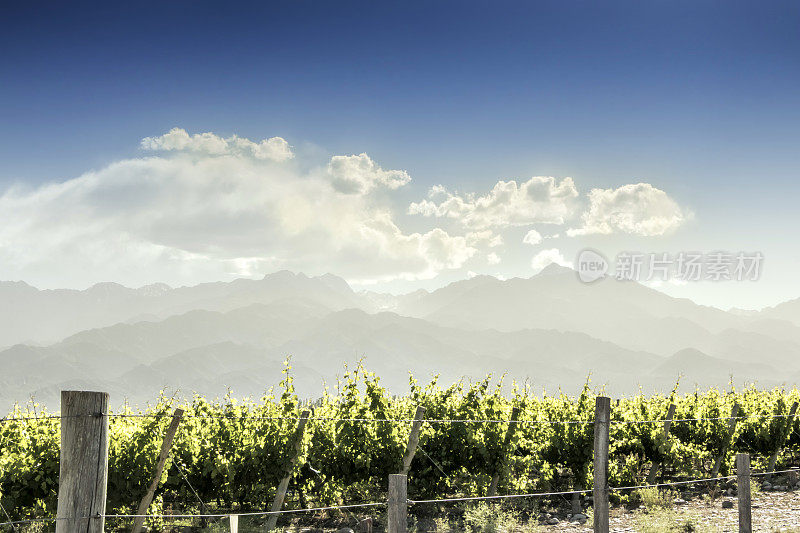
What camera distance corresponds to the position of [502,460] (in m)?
11.6

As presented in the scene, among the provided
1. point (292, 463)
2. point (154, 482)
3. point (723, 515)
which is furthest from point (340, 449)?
point (723, 515)

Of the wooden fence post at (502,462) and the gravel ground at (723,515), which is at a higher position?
the wooden fence post at (502,462)

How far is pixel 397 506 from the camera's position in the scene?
579 centimetres

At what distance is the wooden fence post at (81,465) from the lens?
4309 mm

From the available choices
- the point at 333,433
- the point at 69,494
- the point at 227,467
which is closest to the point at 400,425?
the point at 333,433

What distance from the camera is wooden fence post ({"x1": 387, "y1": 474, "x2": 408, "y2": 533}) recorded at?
19.0ft

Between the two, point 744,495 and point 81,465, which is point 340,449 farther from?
point 81,465

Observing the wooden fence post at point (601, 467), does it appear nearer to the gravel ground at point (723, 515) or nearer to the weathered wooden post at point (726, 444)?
the gravel ground at point (723, 515)

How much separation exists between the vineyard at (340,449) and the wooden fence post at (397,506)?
2.57 metres

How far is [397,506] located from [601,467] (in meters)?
3.57

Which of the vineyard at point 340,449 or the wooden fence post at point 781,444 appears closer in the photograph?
the vineyard at point 340,449

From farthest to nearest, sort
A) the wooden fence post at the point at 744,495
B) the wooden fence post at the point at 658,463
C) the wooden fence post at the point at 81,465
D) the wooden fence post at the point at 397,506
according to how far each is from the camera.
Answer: the wooden fence post at the point at 658,463, the wooden fence post at the point at 744,495, the wooden fence post at the point at 397,506, the wooden fence post at the point at 81,465

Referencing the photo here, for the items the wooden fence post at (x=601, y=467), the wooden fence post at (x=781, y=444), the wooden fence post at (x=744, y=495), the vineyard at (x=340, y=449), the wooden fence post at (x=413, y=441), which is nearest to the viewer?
the wooden fence post at (x=601, y=467)

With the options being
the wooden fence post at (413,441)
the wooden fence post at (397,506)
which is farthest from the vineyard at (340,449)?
the wooden fence post at (397,506)
